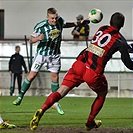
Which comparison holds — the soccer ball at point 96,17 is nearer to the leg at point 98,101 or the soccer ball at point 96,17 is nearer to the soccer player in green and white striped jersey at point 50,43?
the soccer player in green and white striped jersey at point 50,43

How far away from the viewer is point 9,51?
1137 inches

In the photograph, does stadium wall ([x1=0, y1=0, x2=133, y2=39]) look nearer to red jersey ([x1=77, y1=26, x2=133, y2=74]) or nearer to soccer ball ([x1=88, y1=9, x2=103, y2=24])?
soccer ball ([x1=88, y1=9, x2=103, y2=24])

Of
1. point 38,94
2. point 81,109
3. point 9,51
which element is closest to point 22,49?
point 9,51

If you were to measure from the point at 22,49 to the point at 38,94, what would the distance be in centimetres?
266

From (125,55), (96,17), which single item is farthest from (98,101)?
(96,17)

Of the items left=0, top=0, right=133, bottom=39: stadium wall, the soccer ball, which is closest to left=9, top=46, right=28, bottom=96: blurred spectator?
left=0, top=0, right=133, bottom=39: stadium wall

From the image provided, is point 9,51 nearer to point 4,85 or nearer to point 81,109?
point 4,85

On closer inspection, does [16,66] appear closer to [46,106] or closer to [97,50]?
[46,106]

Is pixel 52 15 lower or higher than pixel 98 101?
higher

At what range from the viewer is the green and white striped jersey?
14.6 meters

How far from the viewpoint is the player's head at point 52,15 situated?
14312 mm

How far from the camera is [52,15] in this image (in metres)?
14.4

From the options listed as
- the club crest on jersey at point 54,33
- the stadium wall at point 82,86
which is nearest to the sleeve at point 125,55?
the club crest on jersey at point 54,33

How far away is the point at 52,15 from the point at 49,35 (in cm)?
57
